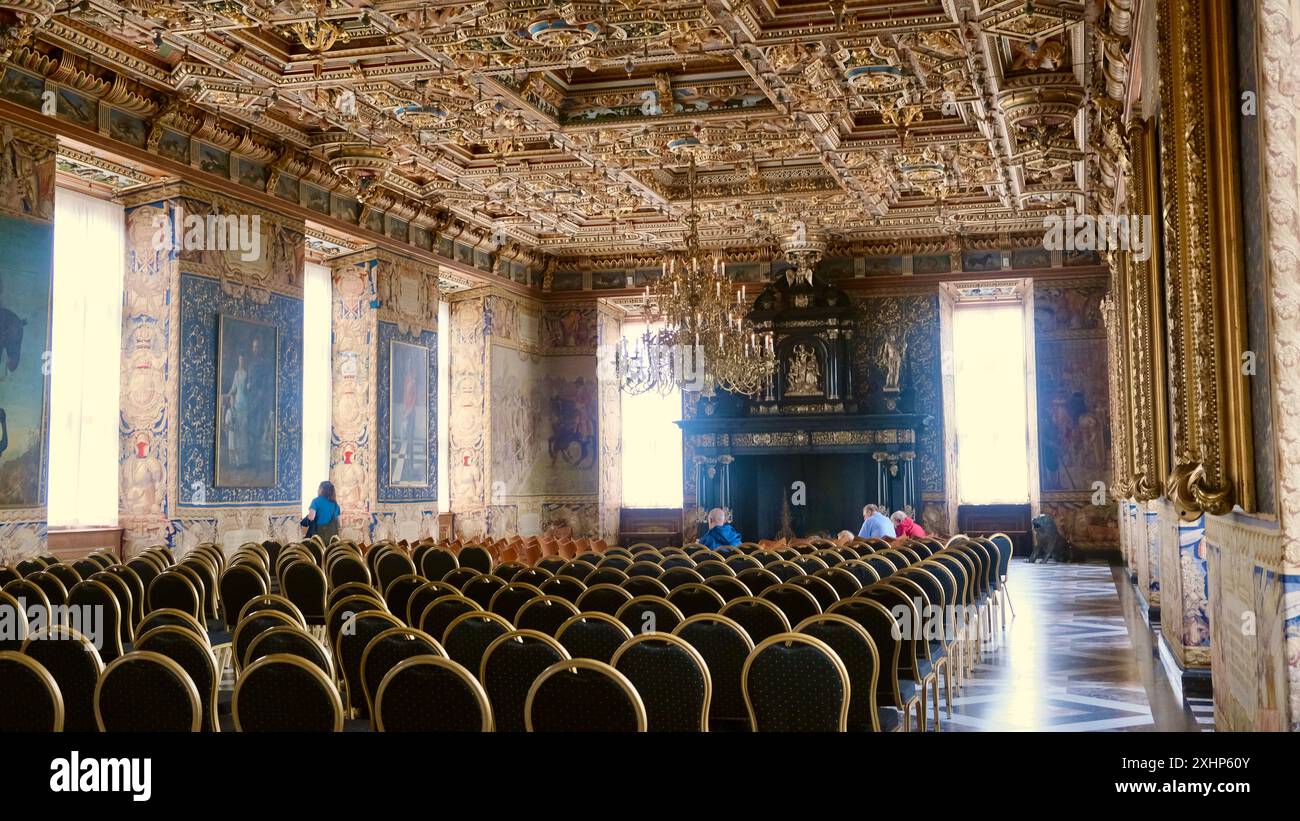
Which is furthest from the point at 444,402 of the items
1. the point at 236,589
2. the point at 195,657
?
the point at 195,657

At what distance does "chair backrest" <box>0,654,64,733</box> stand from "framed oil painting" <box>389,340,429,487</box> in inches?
559

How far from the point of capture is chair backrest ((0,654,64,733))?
4.40m

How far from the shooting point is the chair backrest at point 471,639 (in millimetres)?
5453

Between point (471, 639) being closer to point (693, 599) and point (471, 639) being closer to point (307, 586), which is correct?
point (693, 599)

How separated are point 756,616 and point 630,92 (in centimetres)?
938

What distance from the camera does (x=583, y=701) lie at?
4.39 m

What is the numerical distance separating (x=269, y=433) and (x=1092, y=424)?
48.4 feet

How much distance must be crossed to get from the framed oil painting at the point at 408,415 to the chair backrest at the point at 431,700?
14.5 metres

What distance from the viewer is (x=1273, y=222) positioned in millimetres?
4219

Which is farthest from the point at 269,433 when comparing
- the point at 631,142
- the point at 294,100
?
the point at 631,142

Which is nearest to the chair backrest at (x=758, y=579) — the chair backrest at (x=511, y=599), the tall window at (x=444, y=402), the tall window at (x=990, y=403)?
the chair backrest at (x=511, y=599)

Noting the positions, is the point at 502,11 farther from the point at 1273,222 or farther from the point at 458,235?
the point at 458,235

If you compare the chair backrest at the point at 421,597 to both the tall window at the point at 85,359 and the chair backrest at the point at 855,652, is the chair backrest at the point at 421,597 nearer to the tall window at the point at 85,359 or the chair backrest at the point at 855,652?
the chair backrest at the point at 855,652

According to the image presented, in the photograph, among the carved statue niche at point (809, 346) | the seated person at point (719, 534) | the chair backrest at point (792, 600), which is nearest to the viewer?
the chair backrest at point (792, 600)
